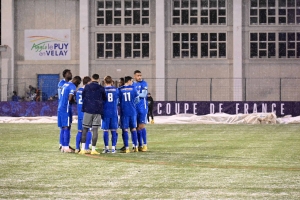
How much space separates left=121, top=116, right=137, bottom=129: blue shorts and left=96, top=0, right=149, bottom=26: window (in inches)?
1446

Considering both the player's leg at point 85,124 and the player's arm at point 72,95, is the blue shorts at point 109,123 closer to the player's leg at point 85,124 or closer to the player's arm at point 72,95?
the player's leg at point 85,124

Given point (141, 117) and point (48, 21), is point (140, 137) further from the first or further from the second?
point (48, 21)

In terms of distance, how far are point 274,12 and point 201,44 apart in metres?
5.97

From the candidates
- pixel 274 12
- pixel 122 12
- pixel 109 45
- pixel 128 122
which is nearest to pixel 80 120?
pixel 128 122

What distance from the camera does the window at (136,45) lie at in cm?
5625

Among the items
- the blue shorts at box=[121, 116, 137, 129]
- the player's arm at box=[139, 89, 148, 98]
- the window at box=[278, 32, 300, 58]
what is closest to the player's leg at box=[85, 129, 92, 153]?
the blue shorts at box=[121, 116, 137, 129]

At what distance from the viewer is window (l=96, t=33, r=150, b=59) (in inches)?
2215

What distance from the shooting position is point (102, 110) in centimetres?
1927

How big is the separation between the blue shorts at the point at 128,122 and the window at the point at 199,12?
120ft

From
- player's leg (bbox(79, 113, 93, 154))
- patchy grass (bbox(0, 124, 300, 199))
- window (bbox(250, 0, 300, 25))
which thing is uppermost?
window (bbox(250, 0, 300, 25))

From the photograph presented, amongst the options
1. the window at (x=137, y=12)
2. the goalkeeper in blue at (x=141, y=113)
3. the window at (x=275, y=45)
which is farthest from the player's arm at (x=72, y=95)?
the window at (x=275, y=45)

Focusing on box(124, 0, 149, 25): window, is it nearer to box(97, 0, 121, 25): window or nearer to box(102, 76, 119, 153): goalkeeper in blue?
box(97, 0, 121, 25): window

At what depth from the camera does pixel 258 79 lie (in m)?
55.6

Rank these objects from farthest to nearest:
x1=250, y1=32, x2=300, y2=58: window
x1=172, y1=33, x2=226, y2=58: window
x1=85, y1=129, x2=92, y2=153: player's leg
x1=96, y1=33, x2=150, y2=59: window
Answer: x1=96, y1=33, x2=150, y2=59: window → x1=172, y1=33, x2=226, y2=58: window → x1=250, y1=32, x2=300, y2=58: window → x1=85, y1=129, x2=92, y2=153: player's leg
